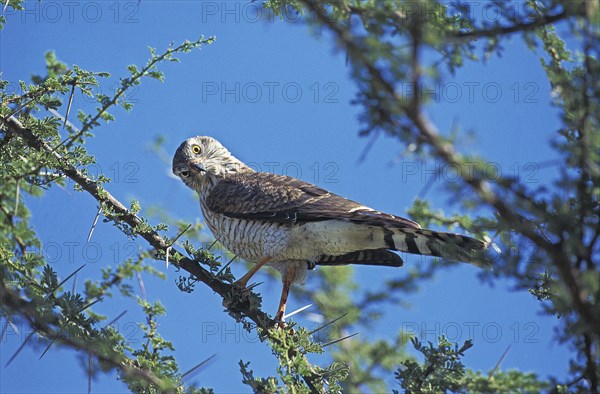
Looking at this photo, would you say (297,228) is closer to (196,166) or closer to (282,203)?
(282,203)

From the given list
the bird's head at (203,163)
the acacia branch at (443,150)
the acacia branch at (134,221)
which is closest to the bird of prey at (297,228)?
the bird's head at (203,163)

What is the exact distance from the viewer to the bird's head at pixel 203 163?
297 inches

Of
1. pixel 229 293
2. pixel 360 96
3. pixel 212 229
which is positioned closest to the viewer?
pixel 360 96

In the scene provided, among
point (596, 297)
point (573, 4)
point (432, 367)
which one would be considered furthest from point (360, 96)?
point (432, 367)

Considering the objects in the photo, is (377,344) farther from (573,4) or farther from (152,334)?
(573,4)

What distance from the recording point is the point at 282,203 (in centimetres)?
651

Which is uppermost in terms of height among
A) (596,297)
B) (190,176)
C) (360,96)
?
(190,176)

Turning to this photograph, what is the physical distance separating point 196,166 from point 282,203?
58.3 inches

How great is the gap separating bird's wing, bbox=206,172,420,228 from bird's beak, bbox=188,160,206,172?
1.12 ft

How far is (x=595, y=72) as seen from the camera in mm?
2736

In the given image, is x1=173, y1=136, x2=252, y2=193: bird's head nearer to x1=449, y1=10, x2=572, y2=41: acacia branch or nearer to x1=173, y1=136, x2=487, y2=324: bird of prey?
x1=173, y1=136, x2=487, y2=324: bird of prey

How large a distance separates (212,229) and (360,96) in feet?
15.9

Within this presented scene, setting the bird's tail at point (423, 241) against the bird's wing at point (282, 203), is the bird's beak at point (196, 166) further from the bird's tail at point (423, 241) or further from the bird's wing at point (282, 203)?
the bird's tail at point (423, 241)

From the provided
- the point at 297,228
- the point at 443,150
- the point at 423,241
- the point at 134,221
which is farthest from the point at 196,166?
the point at 443,150
